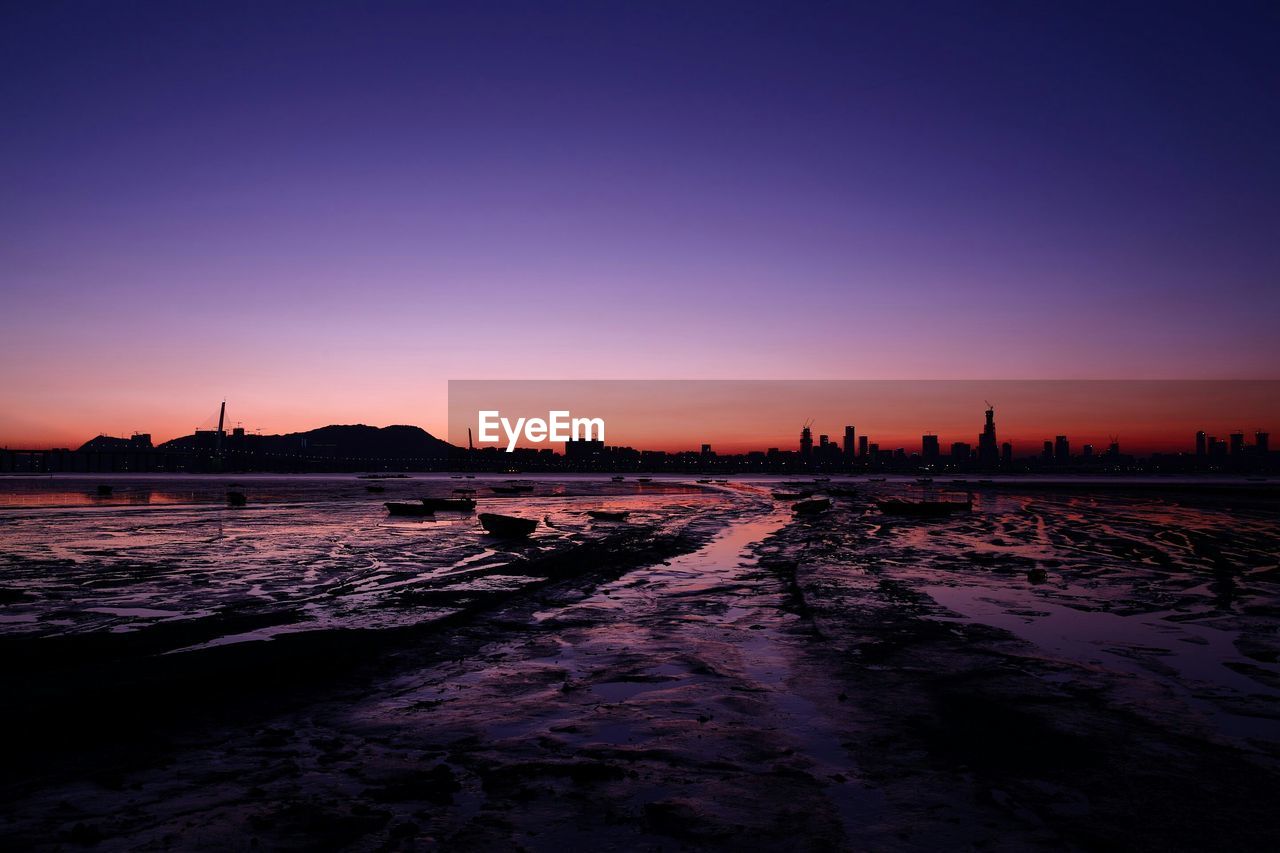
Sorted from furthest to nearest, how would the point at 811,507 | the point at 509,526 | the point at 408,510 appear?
1. the point at 811,507
2. the point at 408,510
3. the point at 509,526

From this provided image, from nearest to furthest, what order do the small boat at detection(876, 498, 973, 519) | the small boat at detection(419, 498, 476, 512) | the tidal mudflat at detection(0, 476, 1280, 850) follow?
the tidal mudflat at detection(0, 476, 1280, 850) → the small boat at detection(876, 498, 973, 519) → the small boat at detection(419, 498, 476, 512)

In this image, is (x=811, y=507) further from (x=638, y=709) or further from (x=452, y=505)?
(x=638, y=709)

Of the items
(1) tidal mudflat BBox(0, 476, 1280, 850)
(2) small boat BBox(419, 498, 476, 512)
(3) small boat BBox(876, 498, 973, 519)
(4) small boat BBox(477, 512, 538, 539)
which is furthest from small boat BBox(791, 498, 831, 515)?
(1) tidal mudflat BBox(0, 476, 1280, 850)

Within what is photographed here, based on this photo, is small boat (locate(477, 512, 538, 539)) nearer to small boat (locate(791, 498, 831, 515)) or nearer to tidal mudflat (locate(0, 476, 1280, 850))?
tidal mudflat (locate(0, 476, 1280, 850))

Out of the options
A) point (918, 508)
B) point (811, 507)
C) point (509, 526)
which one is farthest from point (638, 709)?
point (918, 508)

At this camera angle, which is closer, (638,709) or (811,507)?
(638,709)

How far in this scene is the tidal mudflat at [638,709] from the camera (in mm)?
6188

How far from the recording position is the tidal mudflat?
6.19m

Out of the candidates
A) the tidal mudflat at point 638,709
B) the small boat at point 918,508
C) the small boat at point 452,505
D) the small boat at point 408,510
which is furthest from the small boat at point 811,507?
the tidal mudflat at point 638,709

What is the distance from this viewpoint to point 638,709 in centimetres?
936

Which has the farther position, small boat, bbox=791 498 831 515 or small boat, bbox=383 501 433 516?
small boat, bbox=791 498 831 515

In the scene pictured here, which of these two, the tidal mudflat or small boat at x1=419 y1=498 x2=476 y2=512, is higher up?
small boat at x1=419 y1=498 x2=476 y2=512

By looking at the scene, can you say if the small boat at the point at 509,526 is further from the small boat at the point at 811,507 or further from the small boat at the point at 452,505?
the small boat at the point at 811,507

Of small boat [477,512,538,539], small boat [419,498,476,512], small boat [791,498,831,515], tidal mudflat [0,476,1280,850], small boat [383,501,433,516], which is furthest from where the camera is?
small boat [419,498,476,512]
